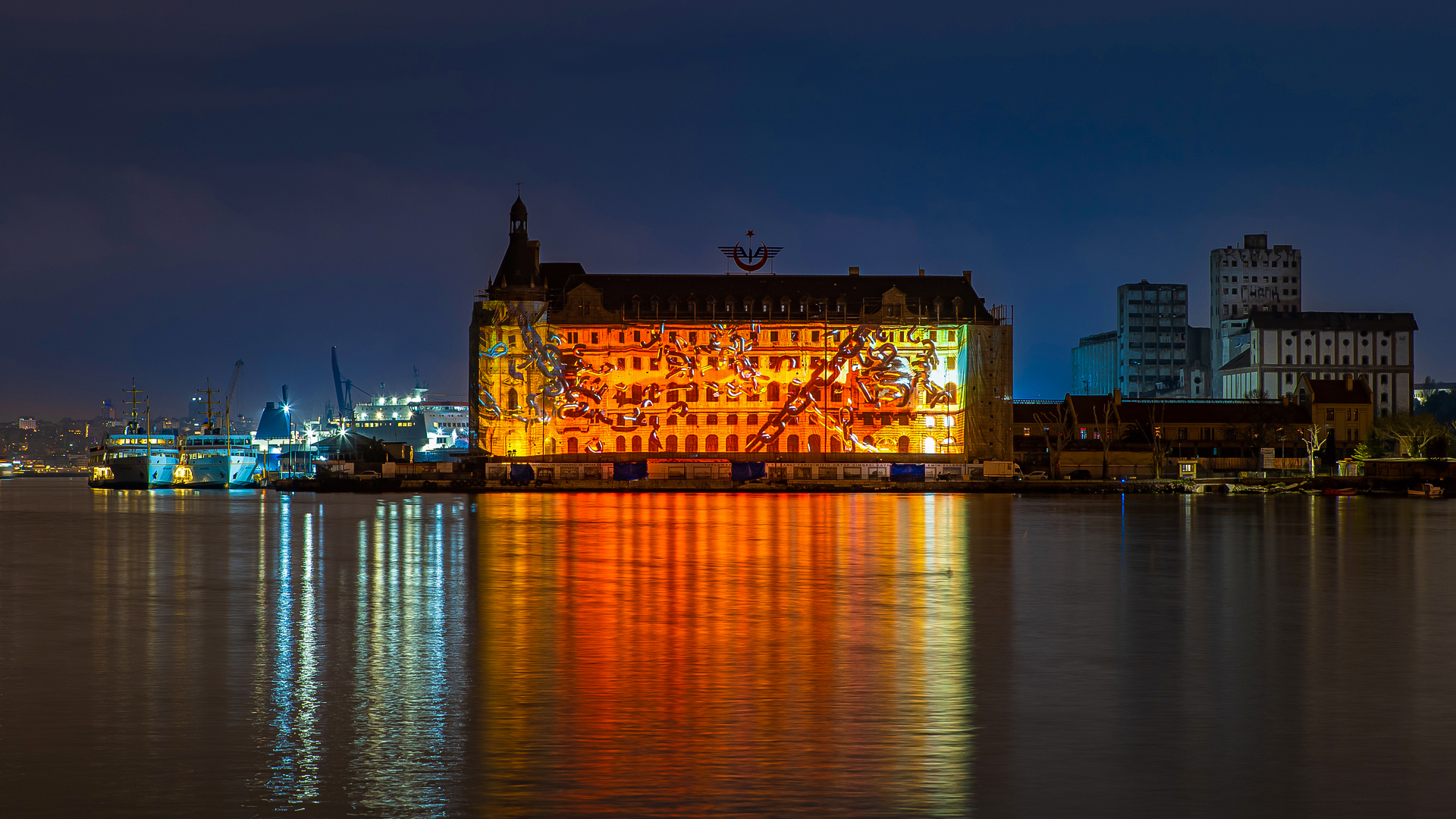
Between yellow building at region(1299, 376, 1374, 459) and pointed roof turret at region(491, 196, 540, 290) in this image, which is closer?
pointed roof turret at region(491, 196, 540, 290)

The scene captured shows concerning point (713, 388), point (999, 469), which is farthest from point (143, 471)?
point (999, 469)

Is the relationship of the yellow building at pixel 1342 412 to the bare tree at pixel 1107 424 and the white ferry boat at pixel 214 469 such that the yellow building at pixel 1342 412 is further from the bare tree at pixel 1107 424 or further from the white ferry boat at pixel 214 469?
the white ferry boat at pixel 214 469

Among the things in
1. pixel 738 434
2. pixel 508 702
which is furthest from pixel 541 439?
pixel 508 702

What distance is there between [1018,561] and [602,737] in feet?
94.5

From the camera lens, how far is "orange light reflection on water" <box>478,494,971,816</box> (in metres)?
13.8

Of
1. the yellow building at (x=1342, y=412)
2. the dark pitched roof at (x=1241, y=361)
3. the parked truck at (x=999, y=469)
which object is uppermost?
the dark pitched roof at (x=1241, y=361)

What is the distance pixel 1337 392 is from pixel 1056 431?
3128 cm

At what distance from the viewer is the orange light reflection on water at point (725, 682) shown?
13758 millimetres

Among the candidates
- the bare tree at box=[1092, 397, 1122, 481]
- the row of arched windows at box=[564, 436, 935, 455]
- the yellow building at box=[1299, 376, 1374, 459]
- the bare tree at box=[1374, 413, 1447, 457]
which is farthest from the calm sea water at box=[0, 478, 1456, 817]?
the yellow building at box=[1299, 376, 1374, 459]

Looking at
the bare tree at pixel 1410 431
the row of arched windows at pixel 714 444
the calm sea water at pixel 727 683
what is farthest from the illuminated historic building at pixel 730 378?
the calm sea water at pixel 727 683

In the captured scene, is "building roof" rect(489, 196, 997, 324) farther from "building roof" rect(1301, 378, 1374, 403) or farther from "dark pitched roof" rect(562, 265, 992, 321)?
"building roof" rect(1301, 378, 1374, 403)

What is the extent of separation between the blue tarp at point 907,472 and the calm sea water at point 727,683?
7002 centimetres

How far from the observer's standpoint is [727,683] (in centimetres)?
2008

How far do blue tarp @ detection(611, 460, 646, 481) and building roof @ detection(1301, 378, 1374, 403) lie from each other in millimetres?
69866
